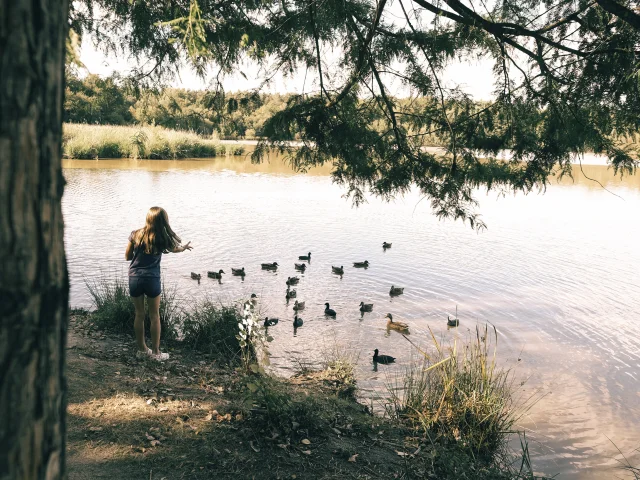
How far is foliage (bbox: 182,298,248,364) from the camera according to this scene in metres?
6.58

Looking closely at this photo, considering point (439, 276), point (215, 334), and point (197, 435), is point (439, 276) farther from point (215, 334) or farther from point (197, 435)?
point (197, 435)

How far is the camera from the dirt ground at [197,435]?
3.67 meters

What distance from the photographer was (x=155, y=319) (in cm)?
574

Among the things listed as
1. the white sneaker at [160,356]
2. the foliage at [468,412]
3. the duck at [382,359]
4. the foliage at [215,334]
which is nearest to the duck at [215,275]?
the foliage at [215,334]

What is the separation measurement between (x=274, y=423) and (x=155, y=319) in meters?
2.29

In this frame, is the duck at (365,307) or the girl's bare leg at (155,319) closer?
the girl's bare leg at (155,319)

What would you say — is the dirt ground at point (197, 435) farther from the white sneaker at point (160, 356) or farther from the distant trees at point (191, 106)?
the distant trees at point (191, 106)

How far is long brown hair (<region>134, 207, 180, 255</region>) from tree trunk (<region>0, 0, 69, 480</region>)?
4246 mm

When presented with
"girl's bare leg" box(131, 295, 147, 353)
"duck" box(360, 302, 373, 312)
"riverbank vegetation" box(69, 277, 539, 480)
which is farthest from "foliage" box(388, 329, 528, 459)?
"duck" box(360, 302, 373, 312)

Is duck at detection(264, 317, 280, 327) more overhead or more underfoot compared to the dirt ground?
more underfoot

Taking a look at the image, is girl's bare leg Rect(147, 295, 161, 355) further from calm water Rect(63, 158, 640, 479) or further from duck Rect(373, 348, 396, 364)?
duck Rect(373, 348, 396, 364)

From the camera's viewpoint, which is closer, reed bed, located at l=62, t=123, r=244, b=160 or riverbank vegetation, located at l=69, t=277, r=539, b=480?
riverbank vegetation, located at l=69, t=277, r=539, b=480

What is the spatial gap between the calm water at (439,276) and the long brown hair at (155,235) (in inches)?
104

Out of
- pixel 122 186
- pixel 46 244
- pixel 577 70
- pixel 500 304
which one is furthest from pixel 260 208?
pixel 46 244
